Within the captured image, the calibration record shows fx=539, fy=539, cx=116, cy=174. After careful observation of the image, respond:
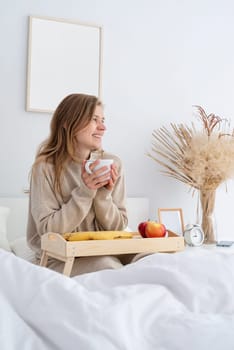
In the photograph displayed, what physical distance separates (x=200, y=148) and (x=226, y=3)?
3.78 feet

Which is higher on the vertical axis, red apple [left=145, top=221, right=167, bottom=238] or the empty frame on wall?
the empty frame on wall

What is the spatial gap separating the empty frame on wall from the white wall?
5cm

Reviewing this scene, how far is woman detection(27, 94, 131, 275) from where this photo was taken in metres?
2.15

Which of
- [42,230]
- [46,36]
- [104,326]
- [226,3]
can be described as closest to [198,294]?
[104,326]

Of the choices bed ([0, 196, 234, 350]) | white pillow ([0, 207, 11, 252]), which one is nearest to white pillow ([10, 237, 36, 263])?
white pillow ([0, 207, 11, 252])

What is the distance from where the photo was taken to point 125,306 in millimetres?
1105

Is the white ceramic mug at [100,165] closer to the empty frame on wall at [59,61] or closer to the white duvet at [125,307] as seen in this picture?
the white duvet at [125,307]

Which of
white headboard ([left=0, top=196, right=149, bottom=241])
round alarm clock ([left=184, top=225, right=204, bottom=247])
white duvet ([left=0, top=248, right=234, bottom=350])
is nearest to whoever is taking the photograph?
white duvet ([left=0, top=248, right=234, bottom=350])

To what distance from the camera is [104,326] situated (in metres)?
1.02

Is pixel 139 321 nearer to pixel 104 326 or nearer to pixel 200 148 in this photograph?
pixel 104 326

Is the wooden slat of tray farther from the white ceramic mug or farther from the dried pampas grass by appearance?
the dried pampas grass

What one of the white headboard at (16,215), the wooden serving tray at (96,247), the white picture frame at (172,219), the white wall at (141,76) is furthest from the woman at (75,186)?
the white picture frame at (172,219)

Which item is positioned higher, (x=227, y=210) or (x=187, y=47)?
(x=187, y=47)

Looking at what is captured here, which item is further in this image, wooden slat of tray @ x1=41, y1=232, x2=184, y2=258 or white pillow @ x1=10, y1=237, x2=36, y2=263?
white pillow @ x1=10, y1=237, x2=36, y2=263
